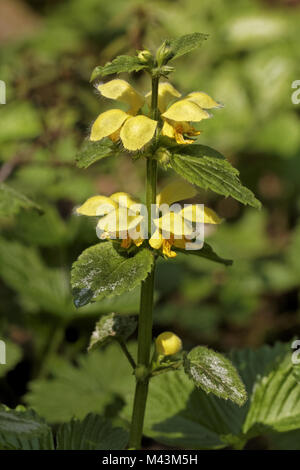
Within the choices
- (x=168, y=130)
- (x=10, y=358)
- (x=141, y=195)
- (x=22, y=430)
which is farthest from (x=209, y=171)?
(x=141, y=195)

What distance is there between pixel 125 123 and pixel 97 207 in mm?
169

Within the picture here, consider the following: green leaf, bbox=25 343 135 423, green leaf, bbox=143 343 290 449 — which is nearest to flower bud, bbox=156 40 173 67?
green leaf, bbox=143 343 290 449

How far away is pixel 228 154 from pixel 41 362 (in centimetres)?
165

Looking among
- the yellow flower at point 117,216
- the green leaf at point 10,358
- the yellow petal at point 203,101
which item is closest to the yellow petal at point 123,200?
the yellow flower at point 117,216

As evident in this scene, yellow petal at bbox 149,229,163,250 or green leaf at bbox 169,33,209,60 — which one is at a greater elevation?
green leaf at bbox 169,33,209,60

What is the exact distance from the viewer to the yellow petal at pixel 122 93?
1092 millimetres

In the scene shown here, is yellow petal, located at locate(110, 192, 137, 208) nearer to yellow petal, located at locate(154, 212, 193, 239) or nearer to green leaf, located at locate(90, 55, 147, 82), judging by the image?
yellow petal, located at locate(154, 212, 193, 239)

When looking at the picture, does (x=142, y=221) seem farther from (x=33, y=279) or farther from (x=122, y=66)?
(x=33, y=279)

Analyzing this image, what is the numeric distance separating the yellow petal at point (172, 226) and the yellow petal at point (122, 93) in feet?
0.70

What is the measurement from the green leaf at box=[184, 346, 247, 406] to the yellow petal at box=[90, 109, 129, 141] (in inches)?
16.5

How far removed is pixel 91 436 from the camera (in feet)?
4.35

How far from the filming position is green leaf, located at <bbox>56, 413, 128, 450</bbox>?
1295 mm

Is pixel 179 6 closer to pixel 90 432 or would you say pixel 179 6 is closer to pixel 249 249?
pixel 249 249
